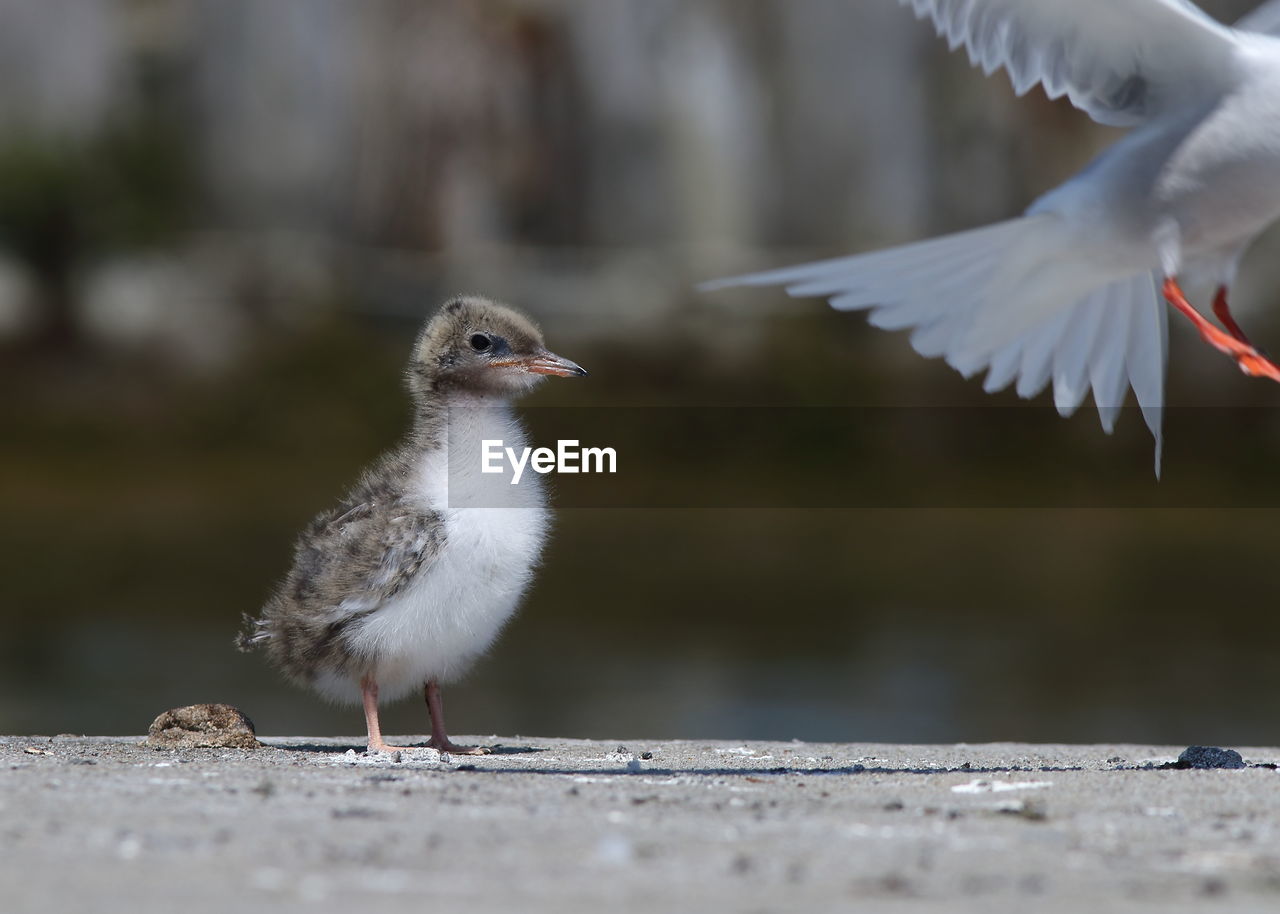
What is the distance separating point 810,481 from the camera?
17.2m

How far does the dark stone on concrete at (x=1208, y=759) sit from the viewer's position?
16.4 feet

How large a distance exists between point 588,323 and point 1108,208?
12.4 metres

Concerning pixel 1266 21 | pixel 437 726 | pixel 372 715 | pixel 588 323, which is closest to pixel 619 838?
pixel 372 715

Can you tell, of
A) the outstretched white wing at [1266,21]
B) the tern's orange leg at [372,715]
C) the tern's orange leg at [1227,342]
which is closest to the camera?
the tern's orange leg at [372,715]

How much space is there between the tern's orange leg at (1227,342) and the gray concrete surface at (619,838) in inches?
61.3

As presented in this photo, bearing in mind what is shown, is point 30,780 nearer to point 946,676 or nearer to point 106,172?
point 946,676

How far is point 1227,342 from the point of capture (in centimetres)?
569

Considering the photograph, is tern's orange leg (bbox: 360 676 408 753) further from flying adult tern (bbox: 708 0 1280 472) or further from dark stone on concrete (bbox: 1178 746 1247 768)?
dark stone on concrete (bbox: 1178 746 1247 768)

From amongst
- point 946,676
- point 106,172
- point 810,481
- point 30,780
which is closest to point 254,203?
point 106,172

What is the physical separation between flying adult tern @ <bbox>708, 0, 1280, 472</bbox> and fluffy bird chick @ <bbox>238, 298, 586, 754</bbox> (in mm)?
1003

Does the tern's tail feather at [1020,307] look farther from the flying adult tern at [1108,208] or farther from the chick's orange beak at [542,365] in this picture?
the chick's orange beak at [542,365]

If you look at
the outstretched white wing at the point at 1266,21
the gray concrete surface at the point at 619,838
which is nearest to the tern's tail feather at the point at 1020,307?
the outstretched white wing at the point at 1266,21

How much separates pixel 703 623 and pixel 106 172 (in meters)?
9.00

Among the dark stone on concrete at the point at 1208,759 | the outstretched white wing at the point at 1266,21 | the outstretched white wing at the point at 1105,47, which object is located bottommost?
the dark stone on concrete at the point at 1208,759
